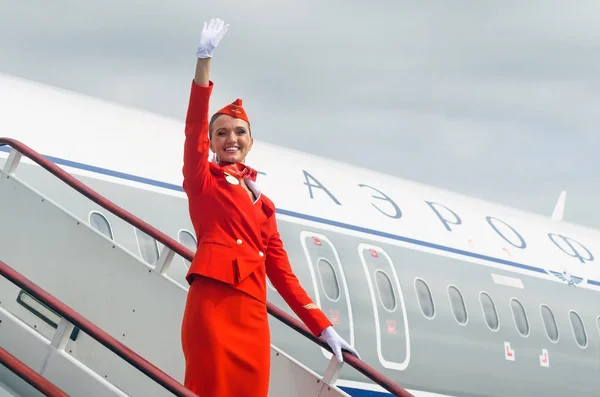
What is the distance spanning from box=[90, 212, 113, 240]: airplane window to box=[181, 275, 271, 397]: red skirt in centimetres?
335

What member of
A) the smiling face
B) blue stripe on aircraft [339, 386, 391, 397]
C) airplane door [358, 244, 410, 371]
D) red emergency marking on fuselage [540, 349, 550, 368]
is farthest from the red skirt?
red emergency marking on fuselage [540, 349, 550, 368]

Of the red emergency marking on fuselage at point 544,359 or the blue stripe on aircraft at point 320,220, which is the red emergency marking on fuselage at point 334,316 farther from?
the red emergency marking on fuselage at point 544,359

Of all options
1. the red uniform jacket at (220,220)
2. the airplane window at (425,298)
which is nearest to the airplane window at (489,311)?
the airplane window at (425,298)

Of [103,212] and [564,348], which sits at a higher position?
[564,348]

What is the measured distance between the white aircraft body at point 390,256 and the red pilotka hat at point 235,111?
316 cm

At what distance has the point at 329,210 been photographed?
1027 cm

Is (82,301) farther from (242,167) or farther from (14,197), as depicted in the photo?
(242,167)

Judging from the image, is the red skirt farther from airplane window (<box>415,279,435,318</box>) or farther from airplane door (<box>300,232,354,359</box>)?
airplane window (<box>415,279,435,318</box>)

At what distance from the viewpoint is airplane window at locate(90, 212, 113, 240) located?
7.80 meters

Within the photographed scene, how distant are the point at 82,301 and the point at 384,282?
5112mm

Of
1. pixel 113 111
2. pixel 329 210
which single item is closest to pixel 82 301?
pixel 113 111

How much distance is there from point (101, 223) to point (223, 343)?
3.71 m

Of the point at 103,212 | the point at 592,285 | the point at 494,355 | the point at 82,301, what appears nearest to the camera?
the point at 82,301

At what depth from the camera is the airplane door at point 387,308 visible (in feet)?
32.1
